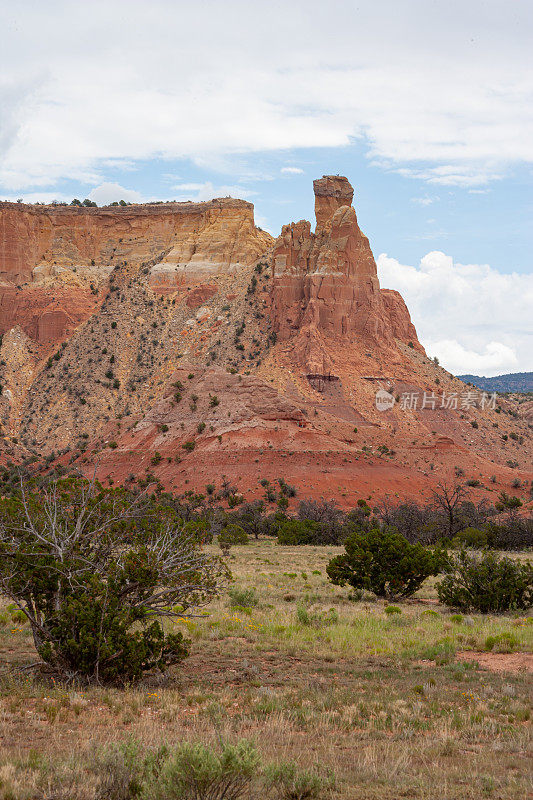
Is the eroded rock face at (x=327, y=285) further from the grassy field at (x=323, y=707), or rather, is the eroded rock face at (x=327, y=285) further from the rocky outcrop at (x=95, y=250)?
the grassy field at (x=323, y=707)

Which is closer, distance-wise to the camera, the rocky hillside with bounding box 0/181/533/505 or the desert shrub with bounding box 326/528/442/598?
the desert shrub with bounding box 326/528/442/598

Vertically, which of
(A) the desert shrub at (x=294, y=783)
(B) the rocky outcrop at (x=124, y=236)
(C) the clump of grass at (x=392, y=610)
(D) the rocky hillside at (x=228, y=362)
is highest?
(B) the rocky outcrop at (x=124, y=236)

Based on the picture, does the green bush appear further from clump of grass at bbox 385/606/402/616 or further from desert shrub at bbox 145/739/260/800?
desert shrub at bbox 145/739/260/800

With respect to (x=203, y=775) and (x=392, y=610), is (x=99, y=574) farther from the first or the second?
(x=392, y=610)

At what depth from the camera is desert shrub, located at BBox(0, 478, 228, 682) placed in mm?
9555

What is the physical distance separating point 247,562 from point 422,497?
30.5 m

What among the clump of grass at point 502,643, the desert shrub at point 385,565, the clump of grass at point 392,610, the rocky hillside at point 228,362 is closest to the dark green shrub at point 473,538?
the desert shrub at point 385,565

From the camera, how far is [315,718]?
8445 millimetres

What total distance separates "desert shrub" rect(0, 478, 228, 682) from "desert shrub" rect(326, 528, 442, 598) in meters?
9.78

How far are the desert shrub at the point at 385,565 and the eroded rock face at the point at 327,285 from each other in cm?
5861

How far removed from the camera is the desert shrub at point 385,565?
19891 millimetres

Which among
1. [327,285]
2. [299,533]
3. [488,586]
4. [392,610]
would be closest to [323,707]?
[392,610]

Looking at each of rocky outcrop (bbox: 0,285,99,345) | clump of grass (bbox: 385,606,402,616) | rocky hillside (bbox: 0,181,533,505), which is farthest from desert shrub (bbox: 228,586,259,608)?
rocky outcrop (bbox: 0,285,99,345)

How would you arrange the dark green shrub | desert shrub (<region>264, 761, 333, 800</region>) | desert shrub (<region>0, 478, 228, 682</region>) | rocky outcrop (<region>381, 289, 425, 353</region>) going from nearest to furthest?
desert shrub (<region>264, 761, 333, 800</region>) < desert shrub (<region>0, 478, 228, 682</region>) < the dark green shrub < rocky outcrop (<region>381, 289, 425, 353</region>)
